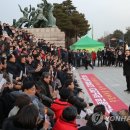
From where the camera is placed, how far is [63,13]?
6594cm

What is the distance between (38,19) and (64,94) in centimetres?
3132

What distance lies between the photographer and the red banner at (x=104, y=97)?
1306 cm

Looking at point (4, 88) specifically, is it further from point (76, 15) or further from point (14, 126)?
point (76, 15)

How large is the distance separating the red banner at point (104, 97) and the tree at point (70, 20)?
147 ft

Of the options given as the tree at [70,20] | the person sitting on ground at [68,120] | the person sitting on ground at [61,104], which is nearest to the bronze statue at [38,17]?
the tree at [70,20]

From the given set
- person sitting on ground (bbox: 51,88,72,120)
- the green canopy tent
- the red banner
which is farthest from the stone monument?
person sitting on ground (bbox: 51,88,72,120)

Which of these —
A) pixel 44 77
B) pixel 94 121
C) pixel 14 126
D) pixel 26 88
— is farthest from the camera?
pixel 44 77

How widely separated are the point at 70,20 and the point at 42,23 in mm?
27586

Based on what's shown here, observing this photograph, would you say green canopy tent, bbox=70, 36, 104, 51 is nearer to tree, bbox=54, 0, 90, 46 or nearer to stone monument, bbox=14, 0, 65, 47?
stone monument, bbox=14, 0, 65, 47

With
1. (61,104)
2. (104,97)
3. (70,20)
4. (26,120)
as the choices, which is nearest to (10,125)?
(26,120)

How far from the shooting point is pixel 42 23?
3903cm

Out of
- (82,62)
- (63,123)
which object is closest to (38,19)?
(82,62)

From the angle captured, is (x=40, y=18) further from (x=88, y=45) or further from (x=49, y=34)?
(x=88, y=45)

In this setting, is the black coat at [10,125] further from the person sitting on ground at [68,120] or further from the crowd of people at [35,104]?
the person sitting on ground at [68,120]
